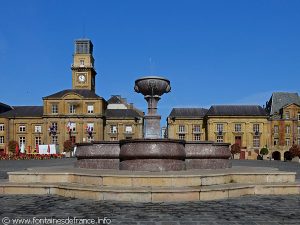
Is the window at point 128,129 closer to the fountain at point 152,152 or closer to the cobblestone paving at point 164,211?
the fountain at point 152,152

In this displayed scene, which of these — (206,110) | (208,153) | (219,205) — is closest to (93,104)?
(206,110)

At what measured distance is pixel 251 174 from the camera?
33.9ft

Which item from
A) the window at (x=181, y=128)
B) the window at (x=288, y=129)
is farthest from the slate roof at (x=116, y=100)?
the window at (x=288, y=129)

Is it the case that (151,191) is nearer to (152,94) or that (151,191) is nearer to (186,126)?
(152,94)

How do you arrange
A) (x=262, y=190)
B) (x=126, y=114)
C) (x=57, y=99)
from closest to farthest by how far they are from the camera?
1. (x=262, y=190)
2. (x=57, y=99)
3. (x=126, y=114)

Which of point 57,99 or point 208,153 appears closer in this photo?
point 208,153

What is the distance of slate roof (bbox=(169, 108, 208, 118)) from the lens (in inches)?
2972

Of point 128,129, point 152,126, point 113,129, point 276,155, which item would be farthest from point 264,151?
point 152,126

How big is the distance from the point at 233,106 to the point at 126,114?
2297cm

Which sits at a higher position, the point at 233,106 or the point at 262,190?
the point at 233,106

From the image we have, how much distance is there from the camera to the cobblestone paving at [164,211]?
6.33 m

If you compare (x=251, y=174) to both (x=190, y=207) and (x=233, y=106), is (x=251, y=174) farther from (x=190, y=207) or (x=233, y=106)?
(x=233, y=106)

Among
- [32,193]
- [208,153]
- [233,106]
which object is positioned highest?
[233,106]

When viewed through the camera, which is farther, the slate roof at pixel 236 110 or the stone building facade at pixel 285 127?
the slate roof at pixel 236 110
